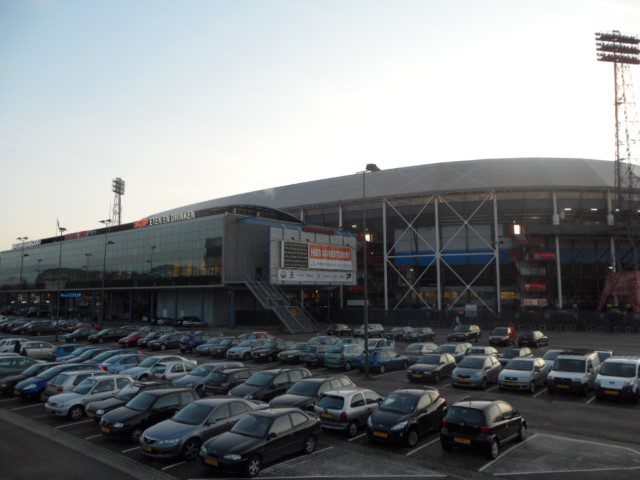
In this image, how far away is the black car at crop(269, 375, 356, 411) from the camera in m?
17.2

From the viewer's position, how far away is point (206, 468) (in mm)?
12703

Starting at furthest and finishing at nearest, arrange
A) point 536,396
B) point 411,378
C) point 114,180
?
point 114,180 < point 411,378 < point 536,396

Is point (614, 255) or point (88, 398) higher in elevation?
point (614, 255)

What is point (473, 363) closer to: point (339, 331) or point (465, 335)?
point (465, 335)

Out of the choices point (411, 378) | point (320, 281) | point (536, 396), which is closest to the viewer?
point (536, 396)

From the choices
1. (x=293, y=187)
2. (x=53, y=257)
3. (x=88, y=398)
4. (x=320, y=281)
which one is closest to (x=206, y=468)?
(x=88, y=398)

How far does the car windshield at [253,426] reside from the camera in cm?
1285

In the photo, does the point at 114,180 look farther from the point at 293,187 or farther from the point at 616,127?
the point at 616,127

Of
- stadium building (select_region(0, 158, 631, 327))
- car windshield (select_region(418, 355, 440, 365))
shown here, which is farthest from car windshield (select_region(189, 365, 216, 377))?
stadium building (select_region(0, 158, 631, 327))

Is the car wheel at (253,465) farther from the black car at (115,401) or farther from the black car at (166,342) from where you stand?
the black car at (166,342)

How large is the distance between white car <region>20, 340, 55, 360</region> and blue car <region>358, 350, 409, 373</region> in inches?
895

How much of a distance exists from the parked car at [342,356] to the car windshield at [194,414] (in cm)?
1605

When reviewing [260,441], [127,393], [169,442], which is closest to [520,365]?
[260,441]

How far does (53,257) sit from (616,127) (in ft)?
331
